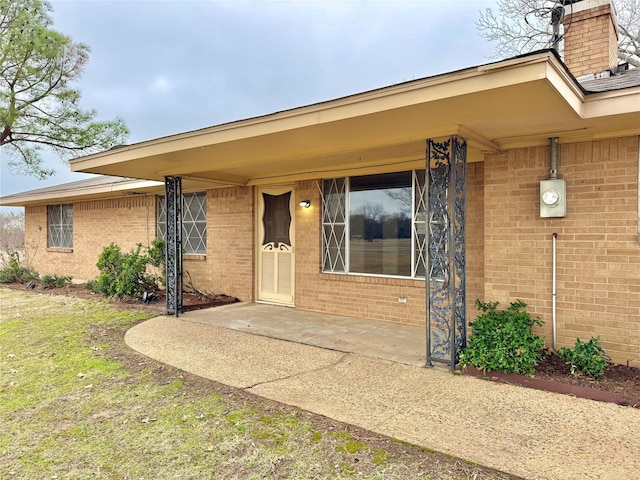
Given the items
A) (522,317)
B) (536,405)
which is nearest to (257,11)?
(522,317)

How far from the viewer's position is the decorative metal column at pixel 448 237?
14.2 feet

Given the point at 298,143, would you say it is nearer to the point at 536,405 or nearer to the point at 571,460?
the point at 536,405

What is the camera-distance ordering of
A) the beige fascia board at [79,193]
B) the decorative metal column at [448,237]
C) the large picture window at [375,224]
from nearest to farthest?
1. the decorative metal column at [448,237]
2. the large picture window at [375,224]
3. the beige fascia board at [79,193]

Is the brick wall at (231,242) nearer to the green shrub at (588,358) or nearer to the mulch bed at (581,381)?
the mulch bed at (581,381)

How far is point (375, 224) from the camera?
22.0 feet

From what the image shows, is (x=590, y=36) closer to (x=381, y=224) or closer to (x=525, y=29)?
(x=381, y=224)

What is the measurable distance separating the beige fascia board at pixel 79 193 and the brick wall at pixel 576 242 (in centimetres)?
703

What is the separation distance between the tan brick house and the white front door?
0.11 ft

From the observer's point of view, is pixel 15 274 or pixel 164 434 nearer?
pixel 164 434

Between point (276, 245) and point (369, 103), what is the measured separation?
4.87 metres

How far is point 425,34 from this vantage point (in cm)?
1880

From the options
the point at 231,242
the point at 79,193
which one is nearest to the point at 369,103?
the point at 231,242

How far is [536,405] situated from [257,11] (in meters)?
13.7

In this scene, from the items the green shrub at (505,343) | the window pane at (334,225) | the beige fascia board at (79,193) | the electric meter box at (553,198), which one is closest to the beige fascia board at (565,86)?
the electric meter box at (553,198)
